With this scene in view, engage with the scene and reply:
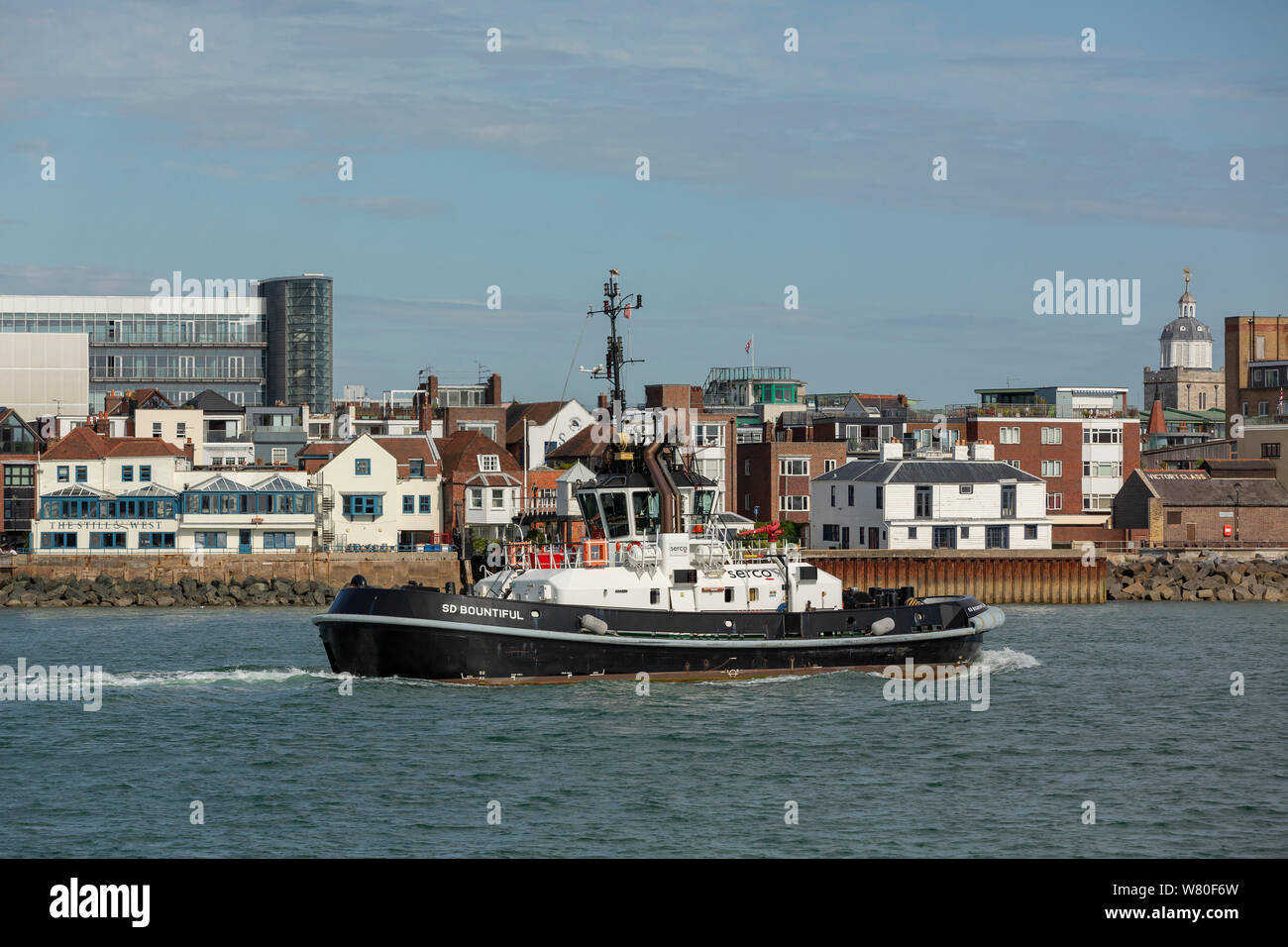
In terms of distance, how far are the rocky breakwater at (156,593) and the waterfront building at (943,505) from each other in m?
26.3

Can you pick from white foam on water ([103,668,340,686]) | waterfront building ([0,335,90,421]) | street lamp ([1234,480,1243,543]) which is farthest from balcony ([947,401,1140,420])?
waterfront building ([0,335,90,421])

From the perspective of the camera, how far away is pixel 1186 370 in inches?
7067

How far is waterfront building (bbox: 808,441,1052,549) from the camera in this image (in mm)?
74000

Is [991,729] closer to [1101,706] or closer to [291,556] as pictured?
[1101,706]

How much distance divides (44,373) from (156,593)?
62359 mm

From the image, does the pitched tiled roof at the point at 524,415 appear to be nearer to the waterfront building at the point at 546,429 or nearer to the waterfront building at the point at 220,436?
the waterfront building at the point at 546,429

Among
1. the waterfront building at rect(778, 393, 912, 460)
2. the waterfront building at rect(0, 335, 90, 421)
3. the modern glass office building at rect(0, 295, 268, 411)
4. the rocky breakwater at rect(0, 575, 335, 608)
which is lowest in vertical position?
the rocky breakwater at rect(0, 575, 335, 608)

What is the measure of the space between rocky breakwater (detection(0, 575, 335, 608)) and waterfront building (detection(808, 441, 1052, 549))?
86.4 ft

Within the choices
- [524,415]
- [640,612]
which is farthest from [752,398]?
[640,612]

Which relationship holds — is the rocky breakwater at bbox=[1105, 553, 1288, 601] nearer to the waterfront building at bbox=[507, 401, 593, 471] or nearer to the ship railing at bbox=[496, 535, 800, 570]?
the waterfront building at bbox=[507, 401, 593, 471]

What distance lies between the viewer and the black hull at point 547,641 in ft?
116
